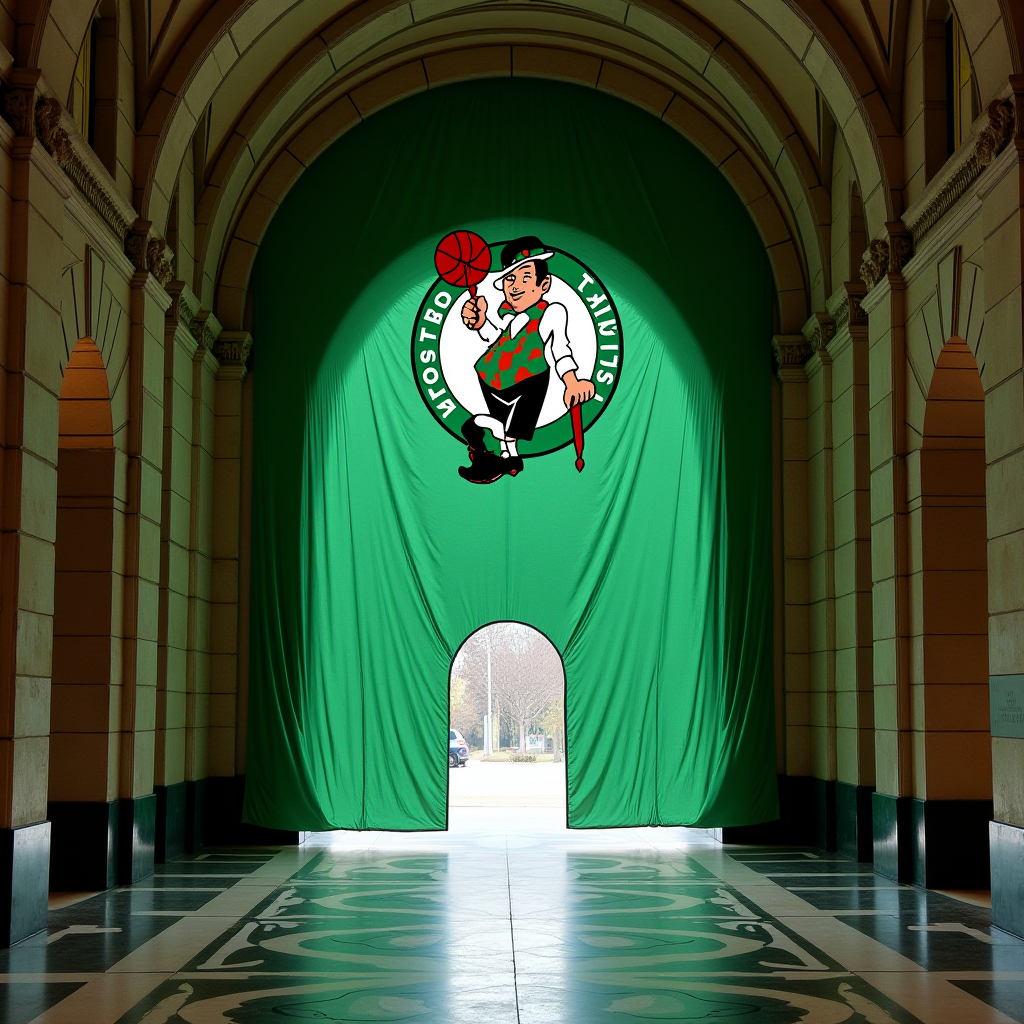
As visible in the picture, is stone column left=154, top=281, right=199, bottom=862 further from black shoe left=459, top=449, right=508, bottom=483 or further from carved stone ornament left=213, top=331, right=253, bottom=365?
black shoe left=459, top=449, right=508, bottom=483

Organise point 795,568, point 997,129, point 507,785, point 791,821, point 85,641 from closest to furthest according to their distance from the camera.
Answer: point 997,129 → point 85,641 → point 791,821 → point 795,568 → point 507,785

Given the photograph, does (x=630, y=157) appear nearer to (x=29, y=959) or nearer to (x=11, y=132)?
(x=11, y=132)

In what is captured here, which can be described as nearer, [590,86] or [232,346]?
[232,346]

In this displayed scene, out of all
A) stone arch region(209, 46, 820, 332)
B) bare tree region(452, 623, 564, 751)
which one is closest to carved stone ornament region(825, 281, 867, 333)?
stone arch region(209, 46, 820, 332)

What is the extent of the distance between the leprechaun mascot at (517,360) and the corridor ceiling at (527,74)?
92.2 inches

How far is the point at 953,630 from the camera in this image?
11312 mm

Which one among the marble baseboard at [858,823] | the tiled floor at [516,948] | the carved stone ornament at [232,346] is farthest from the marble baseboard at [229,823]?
the marble baseboard at [858,823]

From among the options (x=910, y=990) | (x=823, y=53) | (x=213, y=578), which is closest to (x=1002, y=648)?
(x=910, y=990)

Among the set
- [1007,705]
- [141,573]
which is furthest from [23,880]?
[1007,705]

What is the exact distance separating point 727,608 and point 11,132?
905cm

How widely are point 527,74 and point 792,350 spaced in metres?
4.52

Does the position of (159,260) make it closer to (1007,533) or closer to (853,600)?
(853,600)

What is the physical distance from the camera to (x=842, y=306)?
44.6 feet

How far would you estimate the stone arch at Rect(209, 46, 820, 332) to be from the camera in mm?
15227
